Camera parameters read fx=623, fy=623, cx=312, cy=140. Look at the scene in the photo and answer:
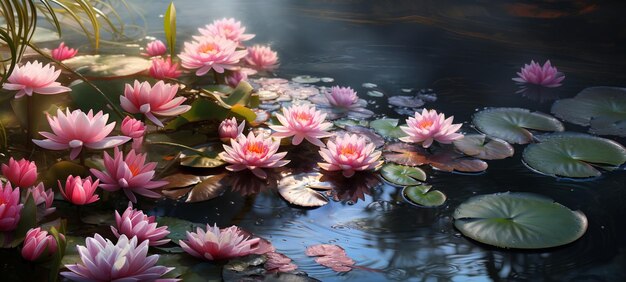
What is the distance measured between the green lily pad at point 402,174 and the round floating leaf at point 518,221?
0.14m

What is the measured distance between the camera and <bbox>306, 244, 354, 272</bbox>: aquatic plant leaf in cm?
106

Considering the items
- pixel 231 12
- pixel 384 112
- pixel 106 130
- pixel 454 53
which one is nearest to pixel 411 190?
pixel 384 112

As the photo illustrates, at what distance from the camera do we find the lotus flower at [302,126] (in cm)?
150

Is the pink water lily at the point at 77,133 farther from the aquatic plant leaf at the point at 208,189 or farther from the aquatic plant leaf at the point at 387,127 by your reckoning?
the aquatic plant leaf at the point at 387,127

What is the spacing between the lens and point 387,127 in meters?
1.70

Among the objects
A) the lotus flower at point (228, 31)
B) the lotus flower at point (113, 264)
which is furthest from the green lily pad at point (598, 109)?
the lotus flower at point (113, 264)

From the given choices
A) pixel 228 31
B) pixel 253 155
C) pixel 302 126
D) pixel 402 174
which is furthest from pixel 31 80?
pixel 228 31

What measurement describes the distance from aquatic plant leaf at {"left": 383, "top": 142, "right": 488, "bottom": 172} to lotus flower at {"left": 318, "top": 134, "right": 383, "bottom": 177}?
11cm

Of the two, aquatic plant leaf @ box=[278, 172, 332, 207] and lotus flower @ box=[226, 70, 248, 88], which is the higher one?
lotus flower @ box=[226, 70, 248, 88]

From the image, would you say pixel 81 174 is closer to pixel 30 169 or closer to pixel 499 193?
pixel 30 169

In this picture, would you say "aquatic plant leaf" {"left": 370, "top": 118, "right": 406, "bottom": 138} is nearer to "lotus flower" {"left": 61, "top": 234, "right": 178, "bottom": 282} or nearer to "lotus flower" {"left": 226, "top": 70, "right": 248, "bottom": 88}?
"lotus flower" {"left": 226, "top": 70, "right": 248, "bottom": 88}

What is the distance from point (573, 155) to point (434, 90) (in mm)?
592

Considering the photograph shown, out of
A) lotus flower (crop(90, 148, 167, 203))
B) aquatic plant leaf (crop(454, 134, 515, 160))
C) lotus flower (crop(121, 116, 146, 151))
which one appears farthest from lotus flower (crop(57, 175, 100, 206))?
aquatic plant leaf (crop(454, 134, 515, 160))

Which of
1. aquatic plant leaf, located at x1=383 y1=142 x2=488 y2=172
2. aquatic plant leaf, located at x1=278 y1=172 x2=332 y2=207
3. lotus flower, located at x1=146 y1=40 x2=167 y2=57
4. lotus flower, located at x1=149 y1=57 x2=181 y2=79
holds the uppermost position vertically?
lotus flower, located at x1=149 y1=57 x2=181 y2=79
